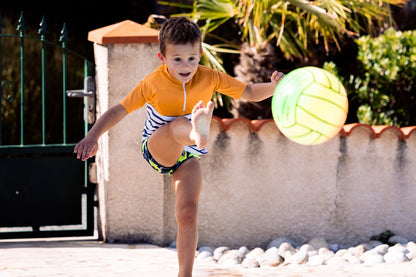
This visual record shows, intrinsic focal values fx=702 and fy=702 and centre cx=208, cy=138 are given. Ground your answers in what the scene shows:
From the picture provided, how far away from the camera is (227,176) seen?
6508mm

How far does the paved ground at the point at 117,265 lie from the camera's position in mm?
5090

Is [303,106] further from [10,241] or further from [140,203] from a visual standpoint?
[10,241]

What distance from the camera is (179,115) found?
4.39m

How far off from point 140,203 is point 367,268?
211cm

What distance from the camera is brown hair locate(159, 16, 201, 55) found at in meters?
4.12

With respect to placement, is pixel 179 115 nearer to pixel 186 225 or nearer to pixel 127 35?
pixel 186 225

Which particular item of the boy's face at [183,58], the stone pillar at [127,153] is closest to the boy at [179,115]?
the boy's face at [183,58]

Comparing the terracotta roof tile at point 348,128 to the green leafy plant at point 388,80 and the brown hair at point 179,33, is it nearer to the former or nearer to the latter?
the green leafy plant at point 388,80

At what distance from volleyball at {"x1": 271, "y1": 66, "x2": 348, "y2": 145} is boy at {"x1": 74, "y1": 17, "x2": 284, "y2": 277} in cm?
43

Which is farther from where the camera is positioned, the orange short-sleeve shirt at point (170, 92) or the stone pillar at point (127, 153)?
the stone pillar at point (127, 153)

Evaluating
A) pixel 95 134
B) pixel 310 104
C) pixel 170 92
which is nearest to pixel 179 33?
pixel 170 92

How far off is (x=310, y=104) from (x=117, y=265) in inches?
83.4

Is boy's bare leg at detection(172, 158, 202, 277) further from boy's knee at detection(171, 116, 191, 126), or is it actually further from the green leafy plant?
the green leafy plant

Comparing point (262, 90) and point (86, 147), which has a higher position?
point (262, 90)
